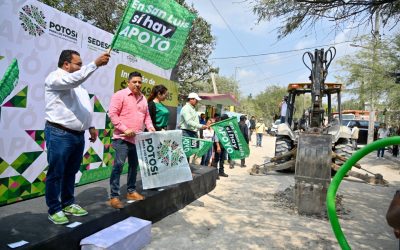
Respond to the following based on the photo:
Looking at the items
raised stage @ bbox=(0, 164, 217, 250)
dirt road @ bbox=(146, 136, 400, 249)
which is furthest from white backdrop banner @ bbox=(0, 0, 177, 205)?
dirt road @ bbox=(146, 136, 400, 249)

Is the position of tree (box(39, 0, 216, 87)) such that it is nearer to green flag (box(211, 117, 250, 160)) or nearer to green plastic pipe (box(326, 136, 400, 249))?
green flag (box(211, 117, 250, 160))

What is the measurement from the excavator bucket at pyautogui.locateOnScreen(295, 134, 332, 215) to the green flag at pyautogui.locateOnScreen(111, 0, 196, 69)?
8.98 feet

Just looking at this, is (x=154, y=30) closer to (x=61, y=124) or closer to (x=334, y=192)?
(x=61, y=124)

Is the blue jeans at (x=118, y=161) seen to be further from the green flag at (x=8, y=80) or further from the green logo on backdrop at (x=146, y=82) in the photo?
the green logo on backdrop at (x=146, y=82)

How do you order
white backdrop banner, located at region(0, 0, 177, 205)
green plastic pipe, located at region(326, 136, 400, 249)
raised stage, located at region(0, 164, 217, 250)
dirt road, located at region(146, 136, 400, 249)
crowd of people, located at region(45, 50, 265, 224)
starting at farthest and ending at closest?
1. dirt road, located at region(146, 136, 400, 249)
2. white backdrop banner, located at region(0, 0, 177, 205)
3. crowd of people, located at region(45, 50, 265, 224)
4. raised stage, located at region(0, 164, 217, 250)
5. green plastic pipe, located at region(326, 136, 400, 249)

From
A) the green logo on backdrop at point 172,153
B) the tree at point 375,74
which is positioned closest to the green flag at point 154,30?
the green logo on backdrop at point 172,153

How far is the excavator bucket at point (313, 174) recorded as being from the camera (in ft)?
18.1

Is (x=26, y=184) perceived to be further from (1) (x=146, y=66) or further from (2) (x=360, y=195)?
(2) (x=360, y=195)

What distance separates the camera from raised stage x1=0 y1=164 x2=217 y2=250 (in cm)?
290

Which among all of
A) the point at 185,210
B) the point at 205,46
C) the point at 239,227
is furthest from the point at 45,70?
the point at 205,46

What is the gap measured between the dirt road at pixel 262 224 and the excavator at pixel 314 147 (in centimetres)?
49

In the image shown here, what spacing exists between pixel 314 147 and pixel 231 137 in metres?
1.92

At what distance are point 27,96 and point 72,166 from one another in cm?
146

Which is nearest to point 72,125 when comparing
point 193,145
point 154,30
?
point 154,30
